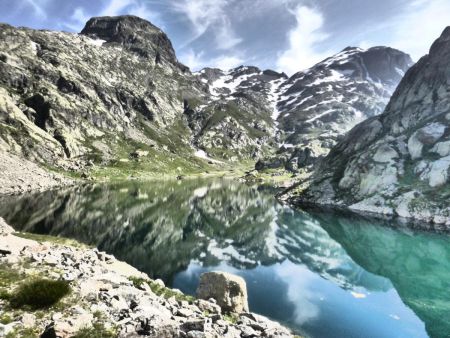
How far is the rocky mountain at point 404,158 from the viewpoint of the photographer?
104m

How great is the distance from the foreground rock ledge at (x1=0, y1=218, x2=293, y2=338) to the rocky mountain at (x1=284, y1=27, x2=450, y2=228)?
8675 centimetres

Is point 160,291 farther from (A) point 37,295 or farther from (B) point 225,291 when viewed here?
(A) point 37,295

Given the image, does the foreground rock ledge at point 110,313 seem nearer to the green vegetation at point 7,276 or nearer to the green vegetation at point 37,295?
the green vegetation at point 7,276

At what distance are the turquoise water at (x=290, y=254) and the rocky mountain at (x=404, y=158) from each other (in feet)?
43.5

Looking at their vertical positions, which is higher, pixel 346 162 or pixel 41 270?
pixel 346 162

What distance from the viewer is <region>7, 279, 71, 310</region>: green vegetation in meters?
20.4

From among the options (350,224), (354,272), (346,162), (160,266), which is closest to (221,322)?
(160,266)

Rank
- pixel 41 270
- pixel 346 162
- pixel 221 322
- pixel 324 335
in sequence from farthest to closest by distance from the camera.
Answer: pixel 346 162 < pixel 324 335 < pixel 41 270 < pixel 221 322

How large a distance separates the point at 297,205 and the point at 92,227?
7553 cm

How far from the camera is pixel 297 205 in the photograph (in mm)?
130000

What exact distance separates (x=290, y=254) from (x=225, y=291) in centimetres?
3989

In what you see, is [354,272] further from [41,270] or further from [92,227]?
[92,227]

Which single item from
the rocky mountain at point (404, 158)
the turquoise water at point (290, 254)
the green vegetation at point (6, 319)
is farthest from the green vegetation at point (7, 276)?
the rocky mountain at point (404, 158)

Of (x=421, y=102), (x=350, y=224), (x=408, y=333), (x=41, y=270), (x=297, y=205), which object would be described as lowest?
(x=41, y=270)
